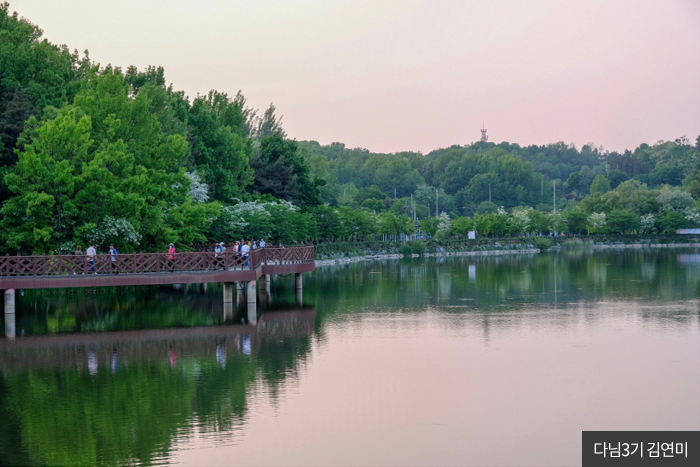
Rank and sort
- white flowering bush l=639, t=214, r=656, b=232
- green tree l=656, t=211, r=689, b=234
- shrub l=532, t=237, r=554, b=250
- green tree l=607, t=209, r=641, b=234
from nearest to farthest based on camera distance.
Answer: shrub l=532, t=237, r=554, b=250 → green tree l=607, t=209, r=641, b=234 → green tree l=656, t=211, r=689, b=234 → white flowering bush l=639, t=214, r=656, b=232

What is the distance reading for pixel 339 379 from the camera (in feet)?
70.6

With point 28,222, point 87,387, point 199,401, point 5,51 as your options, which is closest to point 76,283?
point 28,222

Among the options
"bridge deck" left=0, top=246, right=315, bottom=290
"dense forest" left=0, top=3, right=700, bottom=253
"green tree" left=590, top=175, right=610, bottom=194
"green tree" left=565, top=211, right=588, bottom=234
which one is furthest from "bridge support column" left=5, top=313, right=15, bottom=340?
"green tree" left=590, top=175, right=610, bottom=194

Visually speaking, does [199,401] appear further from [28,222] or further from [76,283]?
[28,222]

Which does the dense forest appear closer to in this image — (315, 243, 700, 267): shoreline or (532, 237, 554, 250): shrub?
(315, 243, 700, 267): shoreline

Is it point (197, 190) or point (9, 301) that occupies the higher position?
point (197, 190)

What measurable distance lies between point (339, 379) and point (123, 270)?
13.6m

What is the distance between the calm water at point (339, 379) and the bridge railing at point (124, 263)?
1.87m

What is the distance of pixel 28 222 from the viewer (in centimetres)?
3394

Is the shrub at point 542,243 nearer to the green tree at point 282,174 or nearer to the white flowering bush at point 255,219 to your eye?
the green tree at point 282,174

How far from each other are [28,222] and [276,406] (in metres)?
19.5

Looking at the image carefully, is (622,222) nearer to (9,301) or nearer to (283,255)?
(283,255)

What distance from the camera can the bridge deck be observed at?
3111 centimetres

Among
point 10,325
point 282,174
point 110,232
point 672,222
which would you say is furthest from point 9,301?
point 672,222
